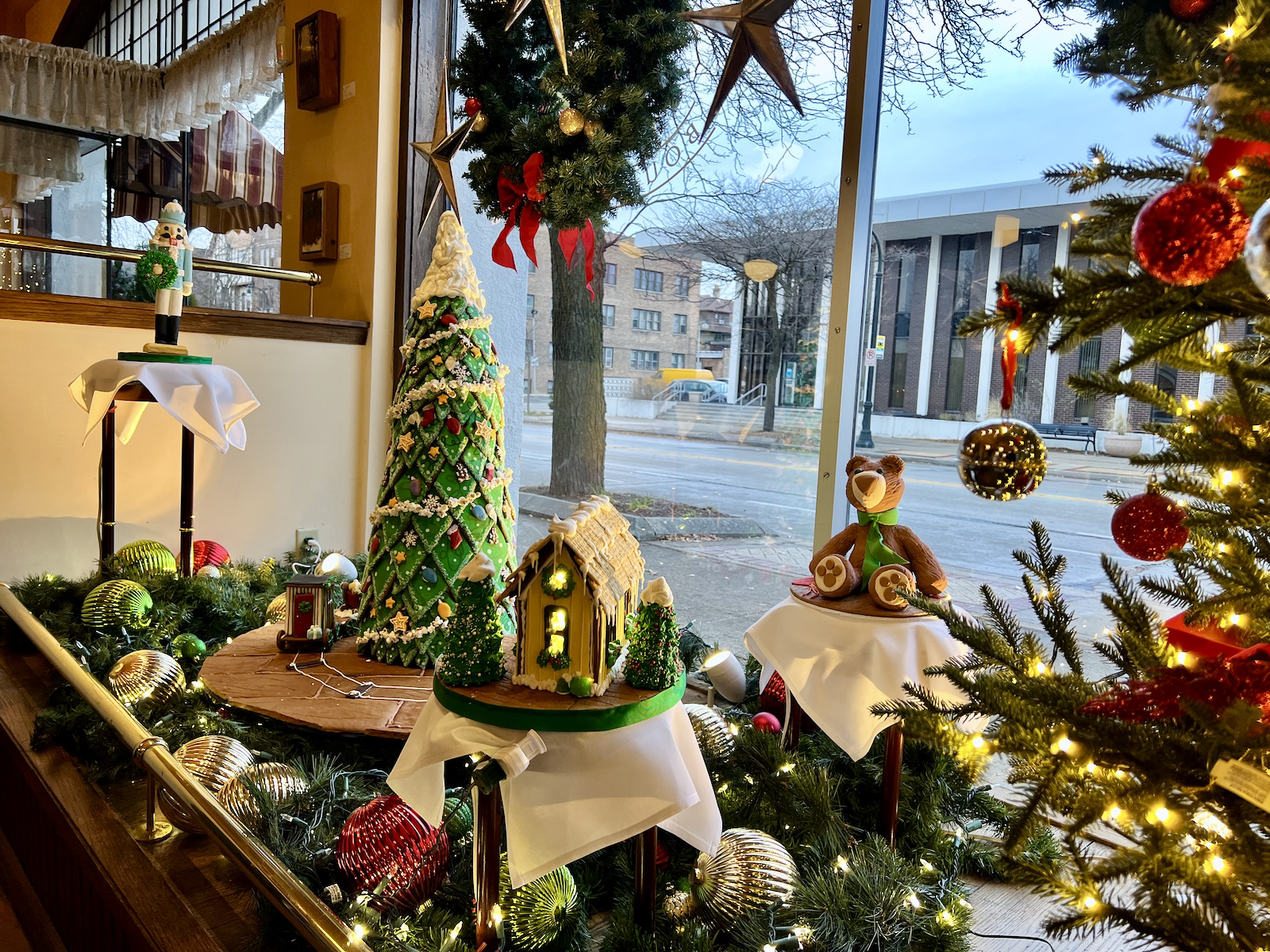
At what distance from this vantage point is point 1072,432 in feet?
7.44

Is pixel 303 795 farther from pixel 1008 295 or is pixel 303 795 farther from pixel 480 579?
pixel 1008 295

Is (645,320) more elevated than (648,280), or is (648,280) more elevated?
(648,280)

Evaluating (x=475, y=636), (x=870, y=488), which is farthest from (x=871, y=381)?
(x=475, y=636)

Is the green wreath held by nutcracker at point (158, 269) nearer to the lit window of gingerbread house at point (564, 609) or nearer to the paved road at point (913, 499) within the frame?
the paved road at point (913, 499)

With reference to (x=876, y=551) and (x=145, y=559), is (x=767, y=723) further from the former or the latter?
(x=145, y=559)

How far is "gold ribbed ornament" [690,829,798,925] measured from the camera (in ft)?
5.10

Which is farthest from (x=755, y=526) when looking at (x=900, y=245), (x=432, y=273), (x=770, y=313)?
(x=432, y=273)

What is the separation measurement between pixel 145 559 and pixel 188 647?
0.61m

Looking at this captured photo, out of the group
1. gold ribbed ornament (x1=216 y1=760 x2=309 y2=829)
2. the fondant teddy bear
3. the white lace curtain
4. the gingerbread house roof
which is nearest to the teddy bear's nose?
the fondant teddy bear

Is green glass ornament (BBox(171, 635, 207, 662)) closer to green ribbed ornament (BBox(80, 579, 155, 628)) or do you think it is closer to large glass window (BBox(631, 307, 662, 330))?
green ribbed ornament (BBox(80, 579, 155, 628))

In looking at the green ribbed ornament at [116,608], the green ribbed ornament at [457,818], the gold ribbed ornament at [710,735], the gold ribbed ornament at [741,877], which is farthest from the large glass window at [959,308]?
the green ribbed ornament at [116,608]

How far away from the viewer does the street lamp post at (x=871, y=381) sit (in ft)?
8.58

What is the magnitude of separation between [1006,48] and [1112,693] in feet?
6.40

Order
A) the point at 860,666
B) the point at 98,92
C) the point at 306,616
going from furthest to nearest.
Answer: the point at 98,92 → the point at 306,616 → the point at 860,666
